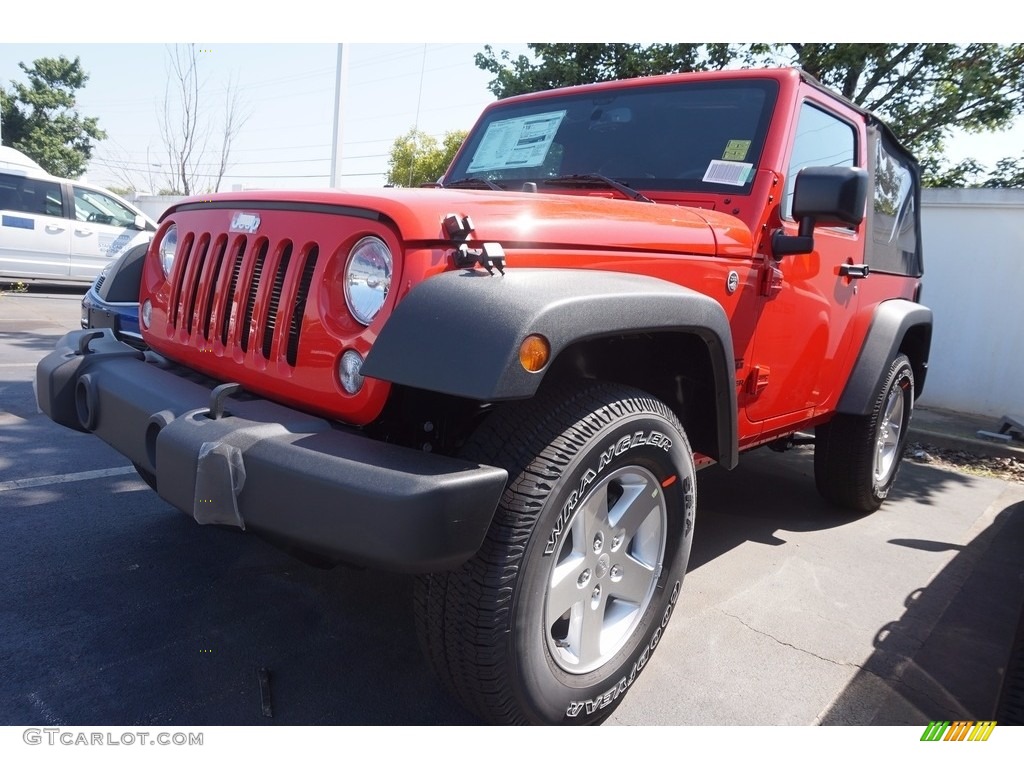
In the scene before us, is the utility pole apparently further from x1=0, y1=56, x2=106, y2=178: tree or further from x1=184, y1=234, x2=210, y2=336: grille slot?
x1=0, y1=56, x2=106, y2=178: tree

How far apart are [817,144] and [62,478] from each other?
154 inches

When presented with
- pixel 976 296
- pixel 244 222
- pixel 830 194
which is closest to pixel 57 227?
pixel 244 222

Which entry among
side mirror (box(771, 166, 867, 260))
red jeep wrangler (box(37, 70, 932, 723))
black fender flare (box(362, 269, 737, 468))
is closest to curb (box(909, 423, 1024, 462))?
red jeep wrangler (box(37, 70, 932, 723))

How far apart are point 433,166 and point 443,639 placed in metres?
22.6

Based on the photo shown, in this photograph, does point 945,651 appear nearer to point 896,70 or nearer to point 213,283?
point 213,283

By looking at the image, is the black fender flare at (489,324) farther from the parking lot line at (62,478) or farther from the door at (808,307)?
the parking lot line at (62,478)

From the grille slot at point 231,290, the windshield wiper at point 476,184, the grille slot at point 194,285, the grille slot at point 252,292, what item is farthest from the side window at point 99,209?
the grille slot at point 252,292

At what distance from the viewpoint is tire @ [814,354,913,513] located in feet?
13.0

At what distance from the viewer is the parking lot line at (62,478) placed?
12.1 feet

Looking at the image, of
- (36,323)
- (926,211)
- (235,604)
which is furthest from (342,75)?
(235,604)

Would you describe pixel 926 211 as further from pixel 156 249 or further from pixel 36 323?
pixel 36 323

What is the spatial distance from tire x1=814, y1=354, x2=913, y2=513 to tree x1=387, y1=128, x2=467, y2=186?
1799 cm

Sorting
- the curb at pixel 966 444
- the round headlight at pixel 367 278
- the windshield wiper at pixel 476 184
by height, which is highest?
the windshield wiper at pixel 476 184

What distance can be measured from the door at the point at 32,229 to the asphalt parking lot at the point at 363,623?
8.25 meters
